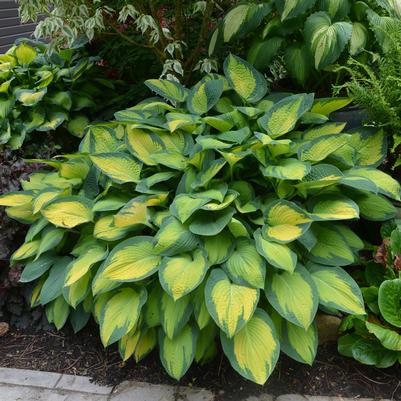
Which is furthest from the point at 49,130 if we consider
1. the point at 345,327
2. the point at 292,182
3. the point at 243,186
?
the point at 345,327

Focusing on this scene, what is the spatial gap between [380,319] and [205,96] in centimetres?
129

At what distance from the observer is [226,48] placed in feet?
9.83

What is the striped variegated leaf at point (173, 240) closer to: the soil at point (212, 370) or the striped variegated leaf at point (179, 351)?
the striped variegated leaf at point (179, 351)

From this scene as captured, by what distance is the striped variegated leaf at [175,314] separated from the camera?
5.74 feet

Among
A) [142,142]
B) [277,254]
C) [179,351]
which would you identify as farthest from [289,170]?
[179,351]

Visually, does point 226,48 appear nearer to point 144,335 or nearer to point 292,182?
point 292,182

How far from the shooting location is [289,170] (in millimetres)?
1884

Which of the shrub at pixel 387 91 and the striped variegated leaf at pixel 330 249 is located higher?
the shrub at pixel 387 91

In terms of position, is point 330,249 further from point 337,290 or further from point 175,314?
point 175,314

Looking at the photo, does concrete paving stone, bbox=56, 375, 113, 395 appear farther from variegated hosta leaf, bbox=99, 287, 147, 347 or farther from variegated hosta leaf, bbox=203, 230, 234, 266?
variegated hosta leaf, bbox=203, 230, 234, 266

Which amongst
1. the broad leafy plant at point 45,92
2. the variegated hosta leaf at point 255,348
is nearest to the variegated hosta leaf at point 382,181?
the variegated hosta leaf at point 255,348

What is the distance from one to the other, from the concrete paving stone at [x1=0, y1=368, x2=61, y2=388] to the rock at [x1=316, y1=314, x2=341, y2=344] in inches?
45.2

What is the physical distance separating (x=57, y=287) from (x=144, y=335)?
1.43 feet

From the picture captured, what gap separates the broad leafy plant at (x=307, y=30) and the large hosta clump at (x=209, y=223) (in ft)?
0.79
